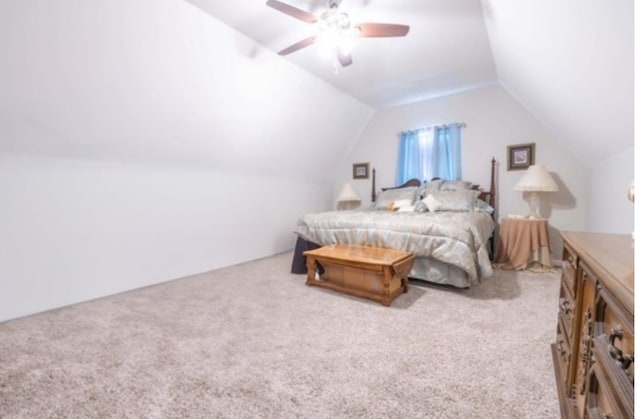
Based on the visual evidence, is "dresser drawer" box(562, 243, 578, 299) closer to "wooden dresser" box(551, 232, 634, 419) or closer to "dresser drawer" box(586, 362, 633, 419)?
"wooden dresser" box(551, 232, 634, 419)

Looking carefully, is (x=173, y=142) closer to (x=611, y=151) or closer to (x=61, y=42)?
(x=61, y=42)

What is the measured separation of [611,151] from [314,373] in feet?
9.68

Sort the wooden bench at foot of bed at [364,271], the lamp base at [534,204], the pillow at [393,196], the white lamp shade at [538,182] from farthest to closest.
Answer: the pillow at [393,196]
the lamp base at [534,204]
the white lamp shade at [538,182]
the wooden bench at foot of bed at [364,271]

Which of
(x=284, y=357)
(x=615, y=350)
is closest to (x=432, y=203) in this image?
(x=284, y=357)

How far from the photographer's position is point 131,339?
6.50ft

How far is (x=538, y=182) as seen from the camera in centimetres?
352

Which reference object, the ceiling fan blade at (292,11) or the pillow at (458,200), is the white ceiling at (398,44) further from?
the pillow at (458,200)

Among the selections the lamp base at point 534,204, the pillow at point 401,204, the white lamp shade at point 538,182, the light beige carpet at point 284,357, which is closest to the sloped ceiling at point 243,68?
the white lamp shade at point 538,182

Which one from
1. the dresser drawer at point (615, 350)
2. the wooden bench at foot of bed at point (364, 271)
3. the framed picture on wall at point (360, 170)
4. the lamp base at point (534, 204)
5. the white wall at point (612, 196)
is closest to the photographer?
the dresser drawer at point (615, 350)

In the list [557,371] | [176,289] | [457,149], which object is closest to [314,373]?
[557,371]

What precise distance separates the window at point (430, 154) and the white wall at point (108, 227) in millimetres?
2420

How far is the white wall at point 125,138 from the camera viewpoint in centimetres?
208

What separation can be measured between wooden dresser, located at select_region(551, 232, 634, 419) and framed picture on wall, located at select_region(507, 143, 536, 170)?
3.05 meters

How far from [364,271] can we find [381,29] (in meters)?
1.95
